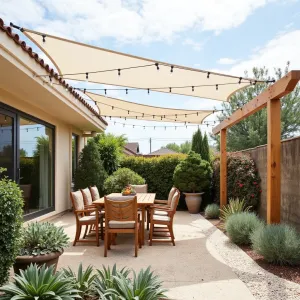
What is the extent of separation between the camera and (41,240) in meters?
4.01

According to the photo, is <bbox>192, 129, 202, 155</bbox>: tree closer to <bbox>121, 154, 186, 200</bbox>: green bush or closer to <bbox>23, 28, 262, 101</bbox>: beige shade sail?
<bbox>121, 154, 186, 200</bbox>: green bush

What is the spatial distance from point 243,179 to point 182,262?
12.8 ft

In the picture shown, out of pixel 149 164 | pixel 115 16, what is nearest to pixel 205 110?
pixel 149 164

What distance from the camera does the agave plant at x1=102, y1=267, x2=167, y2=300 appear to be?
114 inches

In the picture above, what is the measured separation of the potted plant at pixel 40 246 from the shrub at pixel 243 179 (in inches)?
202

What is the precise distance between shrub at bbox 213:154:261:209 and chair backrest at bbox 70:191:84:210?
402 centimetres

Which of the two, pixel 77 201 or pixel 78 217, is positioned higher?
pixel 77 201

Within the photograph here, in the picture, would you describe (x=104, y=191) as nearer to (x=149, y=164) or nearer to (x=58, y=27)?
(x=149, y=164)

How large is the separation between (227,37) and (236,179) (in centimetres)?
373

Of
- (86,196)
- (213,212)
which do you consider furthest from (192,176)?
(86,196)

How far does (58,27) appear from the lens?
672 cm

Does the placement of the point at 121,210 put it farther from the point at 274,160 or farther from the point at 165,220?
the point at 274,160

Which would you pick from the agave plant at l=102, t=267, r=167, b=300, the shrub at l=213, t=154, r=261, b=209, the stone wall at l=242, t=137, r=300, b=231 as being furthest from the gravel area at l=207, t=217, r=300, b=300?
the shrub at l=213, t=154, r=261, b=209

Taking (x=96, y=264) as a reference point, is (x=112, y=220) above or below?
above
